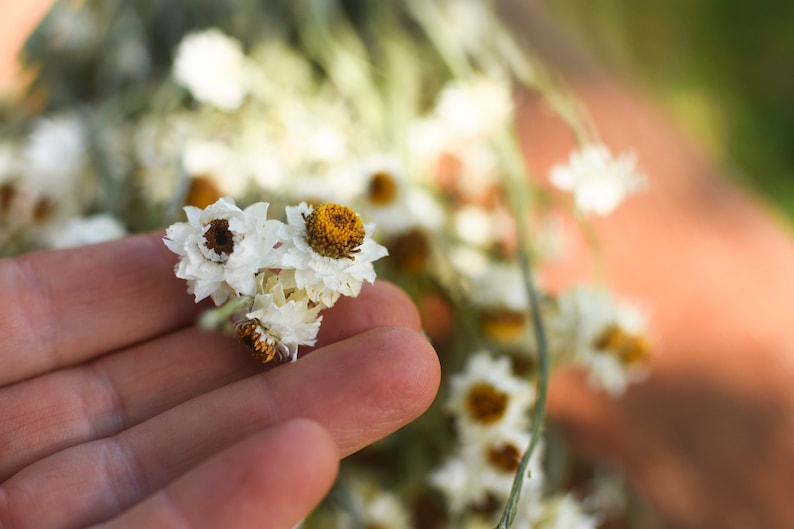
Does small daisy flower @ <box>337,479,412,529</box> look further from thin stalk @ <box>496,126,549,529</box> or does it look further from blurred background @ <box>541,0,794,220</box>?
blurred background @ <box>541,0,794,220</box>

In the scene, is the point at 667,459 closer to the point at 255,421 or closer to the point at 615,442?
the point at 615,442

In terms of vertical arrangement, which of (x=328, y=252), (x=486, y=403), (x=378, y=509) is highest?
(x=328, y=252)

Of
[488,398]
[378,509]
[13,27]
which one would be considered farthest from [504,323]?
[13,27]

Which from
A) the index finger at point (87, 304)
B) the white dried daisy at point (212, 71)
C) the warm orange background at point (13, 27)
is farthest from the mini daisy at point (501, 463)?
the warm orange background at point (13, 27)

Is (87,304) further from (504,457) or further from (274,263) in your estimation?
(504,457)

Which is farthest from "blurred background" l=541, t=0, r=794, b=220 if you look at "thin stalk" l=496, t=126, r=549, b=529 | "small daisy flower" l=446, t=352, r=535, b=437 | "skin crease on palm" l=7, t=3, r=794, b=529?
"small daisy flower" l=446, t=352, r=535, b=437

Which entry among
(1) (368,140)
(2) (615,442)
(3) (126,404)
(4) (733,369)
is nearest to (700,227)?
(4) (733,369)
